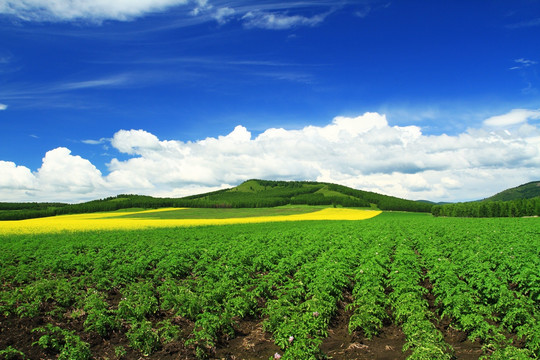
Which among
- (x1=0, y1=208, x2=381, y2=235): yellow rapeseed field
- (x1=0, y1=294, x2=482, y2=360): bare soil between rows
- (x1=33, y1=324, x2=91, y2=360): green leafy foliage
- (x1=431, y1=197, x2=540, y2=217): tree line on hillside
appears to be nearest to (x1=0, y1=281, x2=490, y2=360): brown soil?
(x1=0, y1=294, x2=482, y2=360): bare soil between rows

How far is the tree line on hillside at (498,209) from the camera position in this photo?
293 feet

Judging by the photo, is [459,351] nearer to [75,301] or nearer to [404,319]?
[404,319]

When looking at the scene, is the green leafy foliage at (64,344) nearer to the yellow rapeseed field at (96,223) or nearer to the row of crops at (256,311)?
the row of crops at (256,311)

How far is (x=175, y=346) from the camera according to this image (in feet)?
30.8

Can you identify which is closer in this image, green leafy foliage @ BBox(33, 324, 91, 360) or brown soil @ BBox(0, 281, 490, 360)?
green leafy foliage @ BBox(33, 324, 91, 360)

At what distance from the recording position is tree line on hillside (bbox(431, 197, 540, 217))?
89375 millimetres

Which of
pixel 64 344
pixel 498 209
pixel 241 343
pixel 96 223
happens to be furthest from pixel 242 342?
pixel 498 209

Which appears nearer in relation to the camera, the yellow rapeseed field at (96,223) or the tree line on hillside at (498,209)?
the yellow rapeseed field at (96,223)

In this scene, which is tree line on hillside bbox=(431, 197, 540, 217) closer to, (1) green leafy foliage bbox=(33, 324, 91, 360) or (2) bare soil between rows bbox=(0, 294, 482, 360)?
(2) bare soil between rows bbox=(0, 294, 482, 360)

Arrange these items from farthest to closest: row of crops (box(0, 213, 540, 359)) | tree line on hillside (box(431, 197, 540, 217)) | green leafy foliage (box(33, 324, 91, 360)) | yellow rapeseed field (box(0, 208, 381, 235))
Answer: tree line on hillside (box(431, 197, 540, 217)) → yellow rapeseed field (box(0, 208, 381, 235)) → row of crops (box(0, 213, 540, 359)) → green leafy foliage (box(33, 324, 91, 360))

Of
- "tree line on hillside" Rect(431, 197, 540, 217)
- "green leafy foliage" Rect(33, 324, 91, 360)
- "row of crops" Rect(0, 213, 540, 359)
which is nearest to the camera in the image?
"green leafy foliage" Rect(33, 324, 91, 360)

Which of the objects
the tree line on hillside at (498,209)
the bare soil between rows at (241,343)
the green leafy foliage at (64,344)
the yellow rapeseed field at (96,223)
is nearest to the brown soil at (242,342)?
the bare soil between rows at (241,343)

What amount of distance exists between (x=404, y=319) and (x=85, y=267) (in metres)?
15.3

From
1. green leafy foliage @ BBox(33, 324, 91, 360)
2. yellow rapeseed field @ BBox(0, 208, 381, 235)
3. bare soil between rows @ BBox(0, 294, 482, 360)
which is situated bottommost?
bare soil between rows @ BBox(0, 294, 482, 360)
